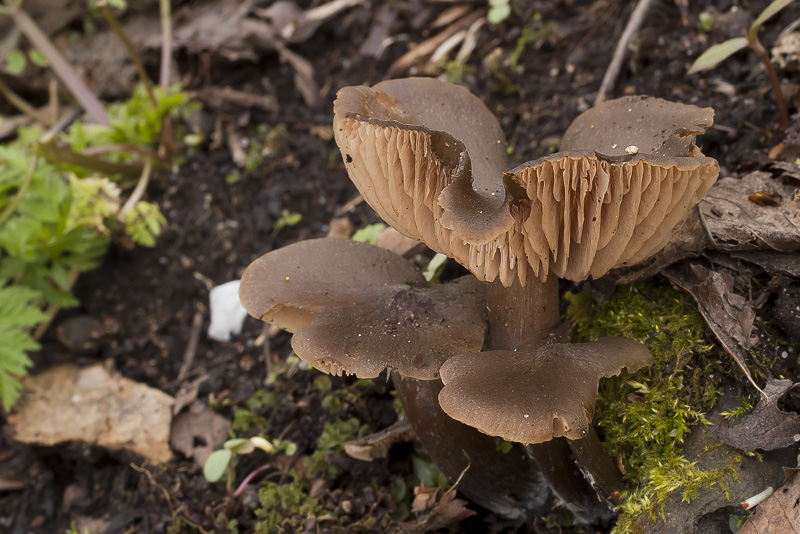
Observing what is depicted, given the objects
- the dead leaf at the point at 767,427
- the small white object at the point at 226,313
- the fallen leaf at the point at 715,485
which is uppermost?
the dead leaf at the point at 767,427

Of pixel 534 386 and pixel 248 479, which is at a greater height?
pixel 534 386

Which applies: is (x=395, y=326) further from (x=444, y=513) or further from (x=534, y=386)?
(x=444, y=513)

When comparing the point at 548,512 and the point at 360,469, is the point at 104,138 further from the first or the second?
the point at 548,512

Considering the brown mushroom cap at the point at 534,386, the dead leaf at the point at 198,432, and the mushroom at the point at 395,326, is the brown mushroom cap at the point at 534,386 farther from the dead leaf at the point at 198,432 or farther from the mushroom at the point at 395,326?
the dead leaf at the point at 198,432

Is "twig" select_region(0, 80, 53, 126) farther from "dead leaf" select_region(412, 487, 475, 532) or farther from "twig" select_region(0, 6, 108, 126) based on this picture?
"dead leaf" select_region(412, 487, 475, 532)

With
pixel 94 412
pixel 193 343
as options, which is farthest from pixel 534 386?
pixel 94 412

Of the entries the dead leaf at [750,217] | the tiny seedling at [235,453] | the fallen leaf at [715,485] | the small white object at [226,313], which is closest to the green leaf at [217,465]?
the tiny seedling at [235,453]

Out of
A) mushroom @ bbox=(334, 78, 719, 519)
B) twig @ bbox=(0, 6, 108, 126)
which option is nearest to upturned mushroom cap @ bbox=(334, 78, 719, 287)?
mushroom @ bbox=(334, 78, 719, 519)

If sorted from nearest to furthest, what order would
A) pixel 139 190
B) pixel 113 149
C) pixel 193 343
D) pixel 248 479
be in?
pixel 248 479, pixel 193 343, pixel 113 149, pixel 139 190
